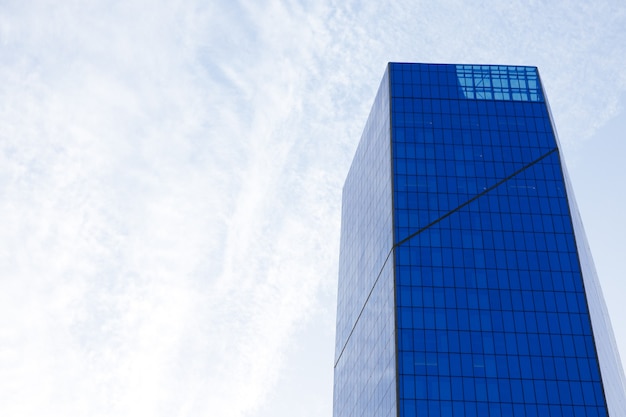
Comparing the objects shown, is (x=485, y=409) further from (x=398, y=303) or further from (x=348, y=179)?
(x=348, y=179)

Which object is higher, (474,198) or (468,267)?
(474,198)

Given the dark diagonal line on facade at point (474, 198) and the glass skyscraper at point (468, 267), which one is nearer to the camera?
the glass skyscraper at point (468, 267)

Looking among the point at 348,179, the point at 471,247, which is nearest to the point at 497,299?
the point at 471,247

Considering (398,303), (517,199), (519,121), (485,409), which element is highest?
(519,121)

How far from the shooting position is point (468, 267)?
323 feet

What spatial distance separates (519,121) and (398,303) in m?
36.1

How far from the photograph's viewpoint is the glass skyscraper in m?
88.6

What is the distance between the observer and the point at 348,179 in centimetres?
14238

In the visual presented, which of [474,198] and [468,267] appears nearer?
[468,267]

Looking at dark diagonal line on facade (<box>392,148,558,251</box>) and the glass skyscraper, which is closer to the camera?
the glass skyscraper

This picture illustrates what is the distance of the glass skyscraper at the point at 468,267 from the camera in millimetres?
88625

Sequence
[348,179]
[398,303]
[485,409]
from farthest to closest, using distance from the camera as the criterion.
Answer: [348,179] → [398,303] → [485,409]

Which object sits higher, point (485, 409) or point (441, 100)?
point (441, 100)

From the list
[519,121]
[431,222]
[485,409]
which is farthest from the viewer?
[519,121]
